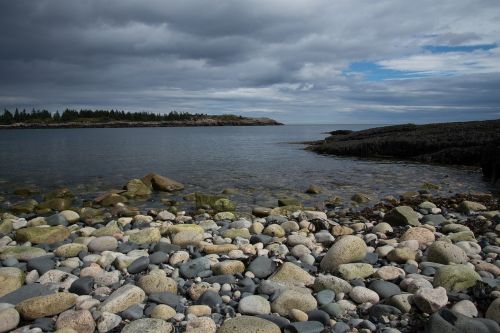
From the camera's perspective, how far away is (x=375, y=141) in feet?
124

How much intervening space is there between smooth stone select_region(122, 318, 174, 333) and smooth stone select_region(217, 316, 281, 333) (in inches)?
26.1

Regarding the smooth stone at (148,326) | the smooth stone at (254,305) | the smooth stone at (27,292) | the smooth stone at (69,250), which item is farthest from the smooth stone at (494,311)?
the smooth stone at (69,250)

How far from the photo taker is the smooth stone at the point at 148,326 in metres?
4.75

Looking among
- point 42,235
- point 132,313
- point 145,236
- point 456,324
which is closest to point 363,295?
point 456,324

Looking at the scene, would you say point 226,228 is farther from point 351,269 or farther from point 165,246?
point 351,269

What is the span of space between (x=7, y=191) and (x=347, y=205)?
1521 cm

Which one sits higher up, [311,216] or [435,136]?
[435,136]

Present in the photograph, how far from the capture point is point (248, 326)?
15.4 feet

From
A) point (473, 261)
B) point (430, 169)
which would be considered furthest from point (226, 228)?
point (430, 169)

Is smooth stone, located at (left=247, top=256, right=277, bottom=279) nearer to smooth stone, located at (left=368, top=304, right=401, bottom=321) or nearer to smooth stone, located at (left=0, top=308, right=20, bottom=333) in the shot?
smooth stone, located at (left=368, top=304, right=401, bottom=321)

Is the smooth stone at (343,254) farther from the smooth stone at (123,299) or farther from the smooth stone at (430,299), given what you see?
the smooth stone at (123,299)

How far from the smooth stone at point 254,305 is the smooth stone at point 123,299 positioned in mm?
1473

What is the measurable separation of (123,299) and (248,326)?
191cm

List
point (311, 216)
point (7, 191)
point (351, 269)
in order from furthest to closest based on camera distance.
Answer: point (7, 191) → point (311, 216) → point (351, 269)
